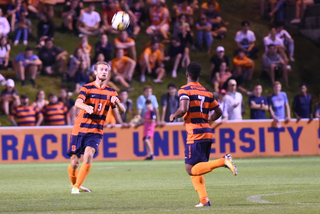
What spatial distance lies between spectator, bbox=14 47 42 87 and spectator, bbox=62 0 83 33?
10.2 ft

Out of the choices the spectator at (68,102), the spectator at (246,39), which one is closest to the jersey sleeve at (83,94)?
the spectator at (68,102)

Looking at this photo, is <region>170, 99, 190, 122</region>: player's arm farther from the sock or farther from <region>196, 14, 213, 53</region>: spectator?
<region>196, 14, 213, 53</region>: spectator

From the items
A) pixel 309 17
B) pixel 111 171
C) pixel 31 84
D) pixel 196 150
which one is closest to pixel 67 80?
pixel 31 84

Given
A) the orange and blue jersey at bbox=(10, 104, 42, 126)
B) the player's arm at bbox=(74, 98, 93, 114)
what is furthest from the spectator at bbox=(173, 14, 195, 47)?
the player's arm at bbox=(74, 98, 93, 114)

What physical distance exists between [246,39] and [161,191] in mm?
14384

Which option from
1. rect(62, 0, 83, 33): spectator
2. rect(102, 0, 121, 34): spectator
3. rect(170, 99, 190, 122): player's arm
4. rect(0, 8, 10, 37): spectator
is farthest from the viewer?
rect(62, 0, 83, 33): spectator

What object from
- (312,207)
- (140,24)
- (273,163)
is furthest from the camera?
(140,24)

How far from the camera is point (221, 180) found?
35.2ft

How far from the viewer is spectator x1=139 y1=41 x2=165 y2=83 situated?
2139 cm

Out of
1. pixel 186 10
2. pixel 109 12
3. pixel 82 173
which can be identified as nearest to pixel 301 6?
pixel 186 10

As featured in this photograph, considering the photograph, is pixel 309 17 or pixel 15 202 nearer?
pixel 15 202

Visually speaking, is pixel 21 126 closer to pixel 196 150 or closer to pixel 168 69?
pixel 168 69

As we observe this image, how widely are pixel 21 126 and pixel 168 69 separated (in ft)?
23.2

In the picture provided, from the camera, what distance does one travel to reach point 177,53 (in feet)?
71.7
